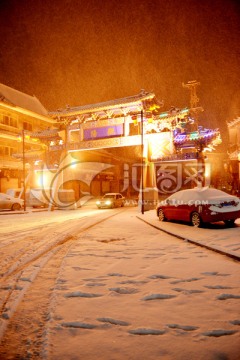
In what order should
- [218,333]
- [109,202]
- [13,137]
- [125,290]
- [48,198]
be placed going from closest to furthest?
[218,333] → [125,290] → [109,202] → [48,198] → [13,137]

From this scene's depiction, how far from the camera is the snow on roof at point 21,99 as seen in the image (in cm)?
3730

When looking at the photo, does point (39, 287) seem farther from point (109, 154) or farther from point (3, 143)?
point (109, 154)

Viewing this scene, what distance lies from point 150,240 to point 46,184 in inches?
927

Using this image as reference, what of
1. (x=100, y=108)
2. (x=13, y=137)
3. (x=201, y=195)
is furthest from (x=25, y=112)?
(x=201, y=195)

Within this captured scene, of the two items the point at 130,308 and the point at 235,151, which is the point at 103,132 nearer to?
the point at 235,151

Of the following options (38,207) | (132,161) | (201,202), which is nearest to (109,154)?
(132,161)

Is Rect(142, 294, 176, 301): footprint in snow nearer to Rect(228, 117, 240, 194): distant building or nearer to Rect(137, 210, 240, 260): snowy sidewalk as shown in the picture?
Rect(137, 210, 240, 260): snowy sidewalk

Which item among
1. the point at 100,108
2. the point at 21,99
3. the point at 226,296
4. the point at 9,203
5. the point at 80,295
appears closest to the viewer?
the point at 226,296

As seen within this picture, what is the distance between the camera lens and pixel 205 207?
33.7 feet

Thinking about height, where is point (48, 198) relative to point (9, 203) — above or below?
above

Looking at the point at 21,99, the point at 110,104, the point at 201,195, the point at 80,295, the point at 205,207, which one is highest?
the point at 21,99

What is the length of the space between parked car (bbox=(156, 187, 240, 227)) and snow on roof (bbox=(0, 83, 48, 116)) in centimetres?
3088

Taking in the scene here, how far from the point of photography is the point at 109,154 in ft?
141

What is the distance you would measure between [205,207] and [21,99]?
121 ft
